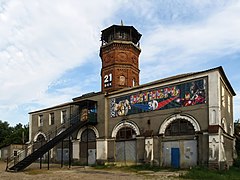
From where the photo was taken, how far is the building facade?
68.3 feet

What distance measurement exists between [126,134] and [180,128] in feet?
18.1

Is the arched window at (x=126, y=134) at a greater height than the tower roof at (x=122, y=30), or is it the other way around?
the tower roof at (x=122, y=30)

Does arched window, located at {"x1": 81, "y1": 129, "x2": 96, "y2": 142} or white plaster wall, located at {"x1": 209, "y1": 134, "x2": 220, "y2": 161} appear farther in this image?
arched window, located at {"x1": 81, "y1": 129, "x2": 96, "y2": 142}

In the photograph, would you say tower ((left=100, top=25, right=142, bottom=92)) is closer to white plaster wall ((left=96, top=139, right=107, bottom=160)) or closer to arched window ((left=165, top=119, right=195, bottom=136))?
white plaster wall ((left=96, top=139, right=107, bottom=160))

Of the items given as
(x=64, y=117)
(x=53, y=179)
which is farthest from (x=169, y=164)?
(x=64, y=117)

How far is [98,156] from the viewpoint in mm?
27625

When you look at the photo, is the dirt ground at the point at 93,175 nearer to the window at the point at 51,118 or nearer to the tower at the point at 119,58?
the window at the point at 51,118

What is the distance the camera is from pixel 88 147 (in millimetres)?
29078

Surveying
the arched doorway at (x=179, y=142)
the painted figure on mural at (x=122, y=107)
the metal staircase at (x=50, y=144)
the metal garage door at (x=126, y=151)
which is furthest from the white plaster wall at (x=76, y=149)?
the arched doorway at (x=179, y=142)

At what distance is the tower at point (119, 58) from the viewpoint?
115 ft

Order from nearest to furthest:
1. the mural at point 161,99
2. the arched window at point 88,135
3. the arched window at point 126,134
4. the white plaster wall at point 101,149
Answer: the mural at point 161,99 → the arched window at point 126,134 → the white plaster wall at point 101,149 → the arched window at point 88,135

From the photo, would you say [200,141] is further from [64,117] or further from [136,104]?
[64,117]

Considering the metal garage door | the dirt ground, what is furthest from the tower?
the dirt ground

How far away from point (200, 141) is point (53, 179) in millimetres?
10349
